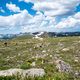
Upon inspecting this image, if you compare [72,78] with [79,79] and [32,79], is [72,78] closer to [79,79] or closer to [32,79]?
[79,79]

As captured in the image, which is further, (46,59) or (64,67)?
(46,59)

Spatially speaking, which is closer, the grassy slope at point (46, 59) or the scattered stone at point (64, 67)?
the grassy slope at point (46, 59)

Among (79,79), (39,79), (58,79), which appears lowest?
(79,79)

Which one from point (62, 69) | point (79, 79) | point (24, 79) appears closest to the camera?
point (24, 79)

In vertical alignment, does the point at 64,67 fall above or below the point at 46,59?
below

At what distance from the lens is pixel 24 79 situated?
189 inches

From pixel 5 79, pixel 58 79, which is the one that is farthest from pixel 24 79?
pixel 58 79

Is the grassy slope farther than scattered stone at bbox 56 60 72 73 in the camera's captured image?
No

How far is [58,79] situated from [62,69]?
2877mm

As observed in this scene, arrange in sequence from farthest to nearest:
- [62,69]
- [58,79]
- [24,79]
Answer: [62,69]
[58,79]
[24,79]

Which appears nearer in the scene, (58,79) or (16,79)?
(16,79)

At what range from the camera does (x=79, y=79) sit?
22.7 ft

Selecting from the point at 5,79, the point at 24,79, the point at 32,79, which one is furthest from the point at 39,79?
the point at 5,79

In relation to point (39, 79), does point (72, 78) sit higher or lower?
lower
